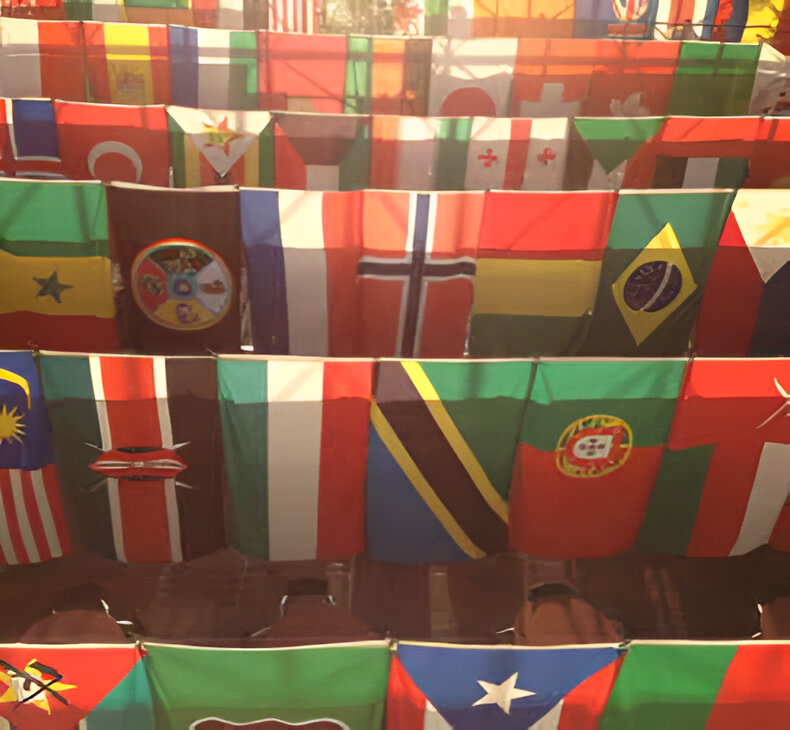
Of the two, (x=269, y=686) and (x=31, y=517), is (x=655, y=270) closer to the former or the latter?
(x=269, y=686)

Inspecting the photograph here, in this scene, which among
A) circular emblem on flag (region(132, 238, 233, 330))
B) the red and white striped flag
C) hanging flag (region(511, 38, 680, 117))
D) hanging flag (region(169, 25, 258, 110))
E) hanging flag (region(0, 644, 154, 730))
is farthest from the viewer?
hanging flag (region(511, 38, 680, 117))

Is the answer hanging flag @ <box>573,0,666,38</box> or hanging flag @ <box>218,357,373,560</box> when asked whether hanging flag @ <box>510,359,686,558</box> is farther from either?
hanging flag @ <box>573,0,666,38</box>

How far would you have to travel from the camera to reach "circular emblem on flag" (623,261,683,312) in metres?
3.39

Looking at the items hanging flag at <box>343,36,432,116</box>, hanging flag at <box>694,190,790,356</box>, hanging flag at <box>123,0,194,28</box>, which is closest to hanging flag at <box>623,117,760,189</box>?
hanging flag at <box>694,190,790,356</box>

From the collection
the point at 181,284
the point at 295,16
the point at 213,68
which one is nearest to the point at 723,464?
the point at 181,284

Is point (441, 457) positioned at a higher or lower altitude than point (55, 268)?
lower

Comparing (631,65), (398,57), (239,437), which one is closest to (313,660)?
(239,437)

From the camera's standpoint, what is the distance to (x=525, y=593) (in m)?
3.85

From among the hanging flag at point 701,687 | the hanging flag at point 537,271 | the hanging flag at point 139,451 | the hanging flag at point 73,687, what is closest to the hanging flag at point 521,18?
the hanging flag at point 537,271

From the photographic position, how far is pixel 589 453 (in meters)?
3.11

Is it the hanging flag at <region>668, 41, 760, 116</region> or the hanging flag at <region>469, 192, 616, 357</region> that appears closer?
the hanging flag at <region>469, 192, 616, 357</region>

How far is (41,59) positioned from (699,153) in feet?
13.5

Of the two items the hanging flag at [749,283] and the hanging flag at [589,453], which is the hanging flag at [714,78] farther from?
the hanging flag at [589,453]

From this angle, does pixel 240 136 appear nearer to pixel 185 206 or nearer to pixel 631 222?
pixel 185 206
